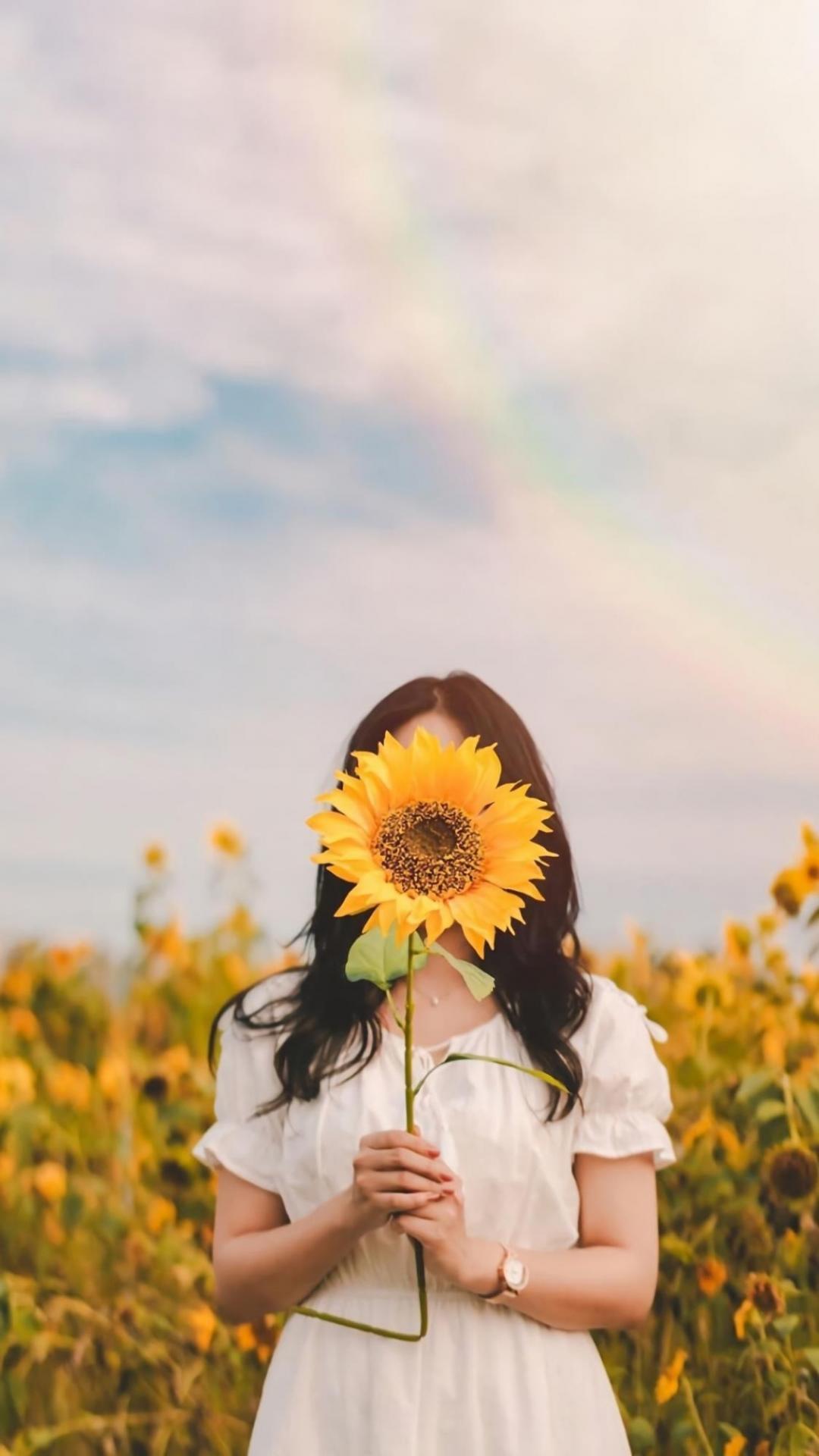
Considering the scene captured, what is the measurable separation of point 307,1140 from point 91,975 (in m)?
2.46

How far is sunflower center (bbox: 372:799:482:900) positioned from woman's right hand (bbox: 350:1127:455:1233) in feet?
0.83

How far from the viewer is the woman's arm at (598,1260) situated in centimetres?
161

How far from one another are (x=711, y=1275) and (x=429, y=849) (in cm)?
140

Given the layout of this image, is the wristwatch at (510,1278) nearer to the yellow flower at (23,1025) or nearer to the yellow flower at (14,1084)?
the yellow flower at (14,1084)

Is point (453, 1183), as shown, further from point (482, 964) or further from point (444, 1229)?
point (482, 964)

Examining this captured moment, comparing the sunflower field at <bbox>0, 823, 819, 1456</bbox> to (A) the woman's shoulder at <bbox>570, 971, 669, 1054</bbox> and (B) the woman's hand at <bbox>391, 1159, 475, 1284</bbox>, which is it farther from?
(B) the woman's hand at <bbox>391, 1159, 475, 1284</bbox>

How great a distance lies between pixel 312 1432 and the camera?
1.68 metres

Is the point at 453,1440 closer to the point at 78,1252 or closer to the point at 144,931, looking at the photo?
the point at 78,1252

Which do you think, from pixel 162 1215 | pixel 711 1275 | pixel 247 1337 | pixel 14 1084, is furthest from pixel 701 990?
pixel 14 1084

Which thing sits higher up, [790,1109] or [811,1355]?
[790,1109]

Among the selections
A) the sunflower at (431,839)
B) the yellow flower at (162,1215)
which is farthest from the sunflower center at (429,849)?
the yellow flower at (162,1215)

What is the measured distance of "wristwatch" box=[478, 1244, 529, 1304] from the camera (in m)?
→ 1.57

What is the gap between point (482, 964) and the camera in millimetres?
1822

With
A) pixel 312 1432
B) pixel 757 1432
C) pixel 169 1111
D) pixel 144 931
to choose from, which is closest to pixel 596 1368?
pixel 312 1432
